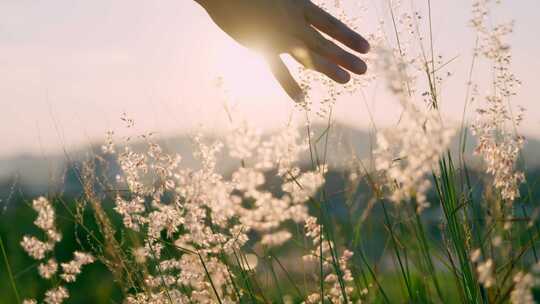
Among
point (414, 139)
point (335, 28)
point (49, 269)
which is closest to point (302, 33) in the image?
point (335, 28)

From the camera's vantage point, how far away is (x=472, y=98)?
87.8 inches

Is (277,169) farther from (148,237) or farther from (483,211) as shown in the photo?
(483,211)

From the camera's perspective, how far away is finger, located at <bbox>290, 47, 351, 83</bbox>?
1843mm

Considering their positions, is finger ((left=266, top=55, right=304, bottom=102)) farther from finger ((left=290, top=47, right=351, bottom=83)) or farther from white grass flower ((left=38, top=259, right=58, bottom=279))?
white grass flower ((left=38, top=259, right=58, bottom=279))

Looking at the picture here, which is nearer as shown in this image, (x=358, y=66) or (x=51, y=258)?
(x=358, y=66)

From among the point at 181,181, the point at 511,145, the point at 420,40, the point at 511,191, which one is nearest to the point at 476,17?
the point at 420,40

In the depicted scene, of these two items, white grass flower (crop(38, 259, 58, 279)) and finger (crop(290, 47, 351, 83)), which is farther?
white grass flower (crop(38, 259, 58, 279))

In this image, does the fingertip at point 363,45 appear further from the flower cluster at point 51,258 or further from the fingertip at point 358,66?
the flower cluster at point 51,258

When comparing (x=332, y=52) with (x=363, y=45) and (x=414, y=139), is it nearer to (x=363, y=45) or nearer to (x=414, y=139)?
(x=363, y=45)

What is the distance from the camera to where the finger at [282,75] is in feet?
6.31

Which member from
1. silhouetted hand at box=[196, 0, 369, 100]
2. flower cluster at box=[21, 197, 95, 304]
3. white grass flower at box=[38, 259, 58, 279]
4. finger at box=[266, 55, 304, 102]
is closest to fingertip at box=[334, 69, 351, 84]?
silhouetted hand at box=[196, 0, 369, 100]

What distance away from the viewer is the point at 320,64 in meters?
1.84

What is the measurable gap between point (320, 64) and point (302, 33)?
9cm

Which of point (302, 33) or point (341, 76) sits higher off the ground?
point (302, 33)
